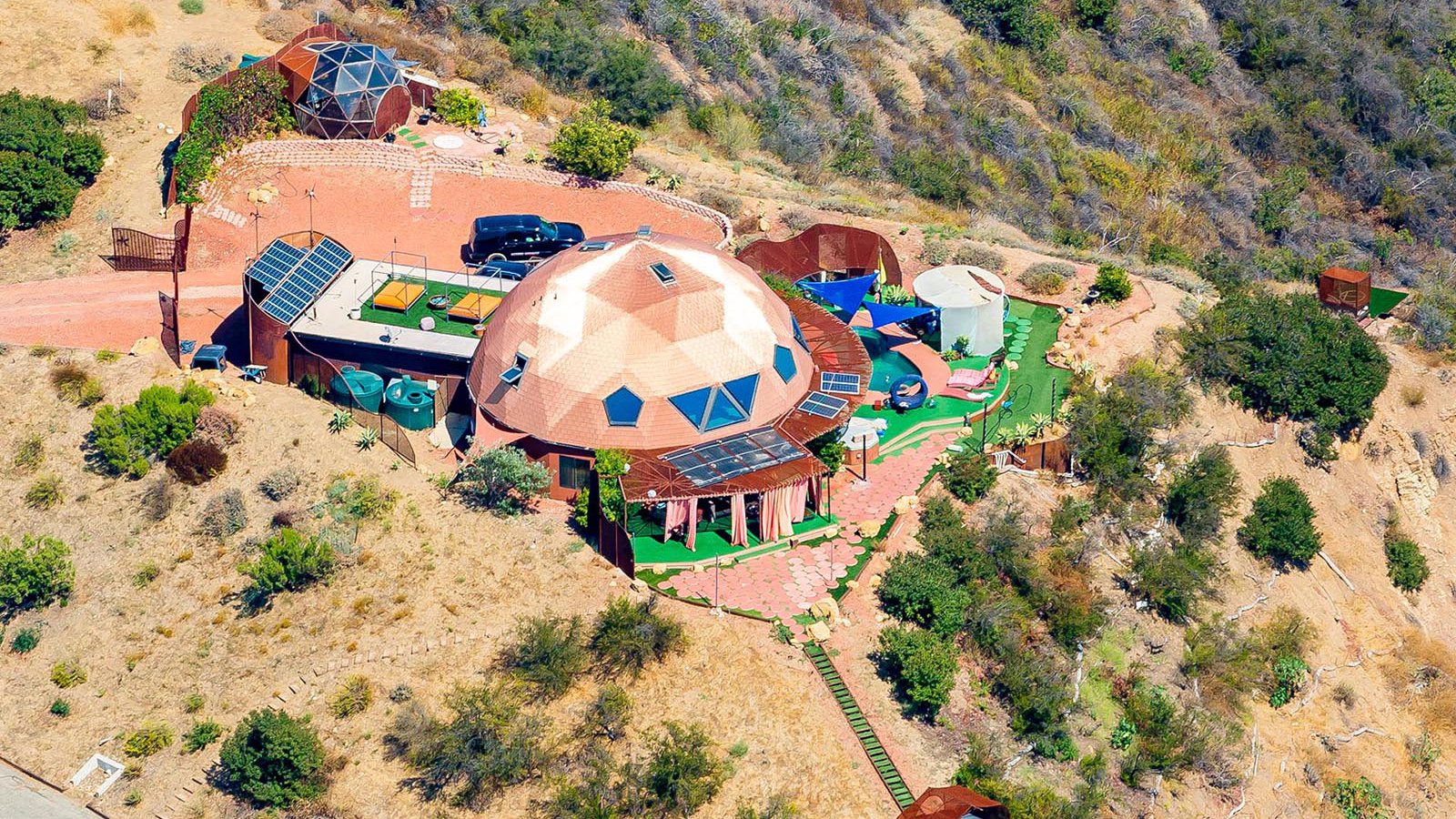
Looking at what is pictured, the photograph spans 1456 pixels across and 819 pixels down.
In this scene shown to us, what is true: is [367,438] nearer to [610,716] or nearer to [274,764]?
[274,764]

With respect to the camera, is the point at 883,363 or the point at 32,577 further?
the point at 883,363

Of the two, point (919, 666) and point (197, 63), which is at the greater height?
point (197, 63)

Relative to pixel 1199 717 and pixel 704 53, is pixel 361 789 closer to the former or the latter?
pixel 1199 717

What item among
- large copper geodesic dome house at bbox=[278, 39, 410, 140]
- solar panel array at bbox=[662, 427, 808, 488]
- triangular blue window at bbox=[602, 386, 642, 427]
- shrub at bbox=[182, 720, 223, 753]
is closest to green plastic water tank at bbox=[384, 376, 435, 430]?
triangular blue window at bbox=[602, 386, 642, 427]

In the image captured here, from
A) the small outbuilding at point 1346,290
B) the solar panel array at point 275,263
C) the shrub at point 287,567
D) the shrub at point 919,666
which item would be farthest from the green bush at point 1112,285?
the shrub at point 287,567

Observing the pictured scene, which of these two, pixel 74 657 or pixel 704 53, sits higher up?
pixel 704 53

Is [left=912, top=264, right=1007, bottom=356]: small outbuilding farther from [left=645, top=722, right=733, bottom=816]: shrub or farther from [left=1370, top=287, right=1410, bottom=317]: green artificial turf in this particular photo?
[left=645, top=722, right=733, bottom=816]: shrub

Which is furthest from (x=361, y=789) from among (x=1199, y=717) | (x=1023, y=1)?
(x=1023, y=1)

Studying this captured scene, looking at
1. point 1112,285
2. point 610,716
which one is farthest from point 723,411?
point 1112,285
